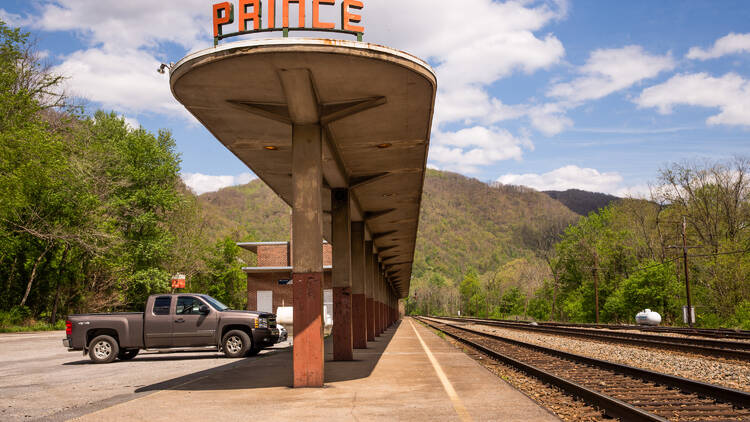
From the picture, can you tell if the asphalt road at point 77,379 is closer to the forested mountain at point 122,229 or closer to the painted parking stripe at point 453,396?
the painted parking stripe at point 453,396

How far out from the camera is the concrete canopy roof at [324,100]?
29.7ft

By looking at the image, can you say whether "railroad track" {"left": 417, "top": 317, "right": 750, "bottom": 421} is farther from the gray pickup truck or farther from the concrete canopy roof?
the gray pickup truck

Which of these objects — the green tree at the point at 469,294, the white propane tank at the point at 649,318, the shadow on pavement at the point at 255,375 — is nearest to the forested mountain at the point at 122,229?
the white propane tank at the point at 649,318

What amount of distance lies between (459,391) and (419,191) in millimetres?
10603

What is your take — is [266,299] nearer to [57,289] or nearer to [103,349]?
[57,289]

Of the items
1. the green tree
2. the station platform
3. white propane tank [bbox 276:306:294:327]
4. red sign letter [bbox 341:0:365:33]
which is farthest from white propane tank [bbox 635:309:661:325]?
the green tree

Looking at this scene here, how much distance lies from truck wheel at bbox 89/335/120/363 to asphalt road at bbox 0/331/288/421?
281 millimetres

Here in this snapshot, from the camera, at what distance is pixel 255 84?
10.0m

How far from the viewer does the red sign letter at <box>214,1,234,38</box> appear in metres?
9.81

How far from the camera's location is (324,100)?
10875 mm

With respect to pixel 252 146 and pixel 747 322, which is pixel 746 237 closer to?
pixel 747 322

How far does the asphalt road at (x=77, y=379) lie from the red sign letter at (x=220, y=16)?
623 centimetres

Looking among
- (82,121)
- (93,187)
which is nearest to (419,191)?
(93,187)

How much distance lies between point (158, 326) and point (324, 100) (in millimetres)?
8965
